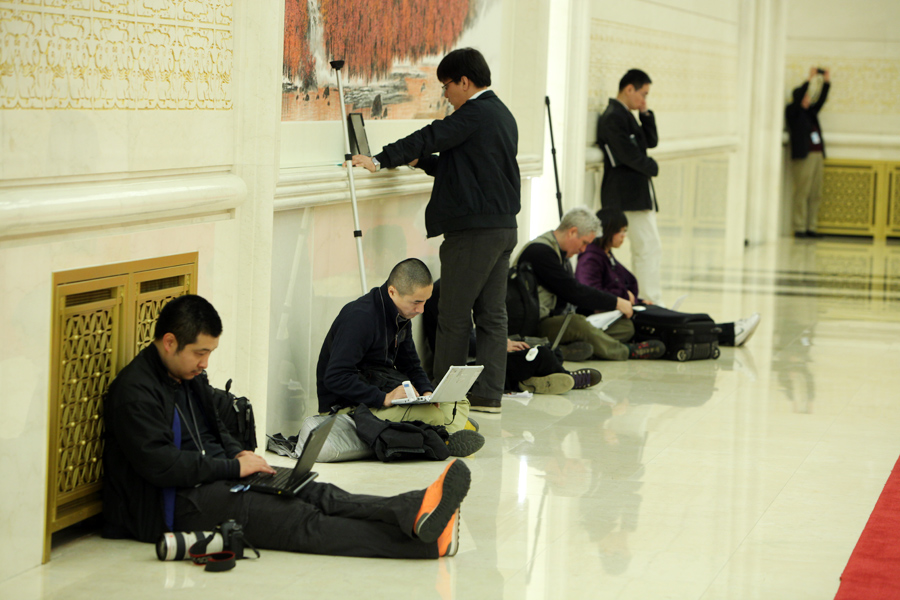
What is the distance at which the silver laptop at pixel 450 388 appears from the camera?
5.37 meters

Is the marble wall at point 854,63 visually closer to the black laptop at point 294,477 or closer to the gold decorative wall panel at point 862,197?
the gold decorative wall panel at point 862,197

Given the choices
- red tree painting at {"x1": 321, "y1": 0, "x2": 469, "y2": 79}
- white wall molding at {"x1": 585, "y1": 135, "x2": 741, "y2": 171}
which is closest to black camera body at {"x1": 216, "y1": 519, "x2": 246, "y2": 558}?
red tree painting at {"x1": 321, "y1": 0, "x2": 469, "y2": 79}

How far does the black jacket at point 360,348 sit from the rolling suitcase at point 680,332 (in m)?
3.17

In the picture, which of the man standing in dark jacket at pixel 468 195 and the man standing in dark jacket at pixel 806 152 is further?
the man standing in dark jacket at pixel 806 152

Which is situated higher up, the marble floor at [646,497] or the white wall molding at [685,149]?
the white wall molding at [685,149]

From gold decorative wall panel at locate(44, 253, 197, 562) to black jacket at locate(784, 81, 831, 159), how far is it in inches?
582

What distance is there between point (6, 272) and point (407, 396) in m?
2.28

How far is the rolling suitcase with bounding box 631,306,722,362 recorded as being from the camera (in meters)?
8.41

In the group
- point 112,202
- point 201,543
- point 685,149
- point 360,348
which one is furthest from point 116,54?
point 685,149

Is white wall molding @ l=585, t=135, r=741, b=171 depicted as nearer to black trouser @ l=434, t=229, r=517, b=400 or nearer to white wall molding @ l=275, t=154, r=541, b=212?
white wall molding @ l=275, t=154, r=541, b=212

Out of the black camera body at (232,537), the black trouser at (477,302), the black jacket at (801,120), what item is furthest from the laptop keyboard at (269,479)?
the black jacket at (801,120)

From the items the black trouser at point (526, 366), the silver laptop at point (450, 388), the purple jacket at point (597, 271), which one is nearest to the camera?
the silver laptop at point (450, 388)

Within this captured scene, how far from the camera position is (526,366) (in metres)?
7.13

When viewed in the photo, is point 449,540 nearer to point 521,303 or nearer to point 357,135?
point 357,135
